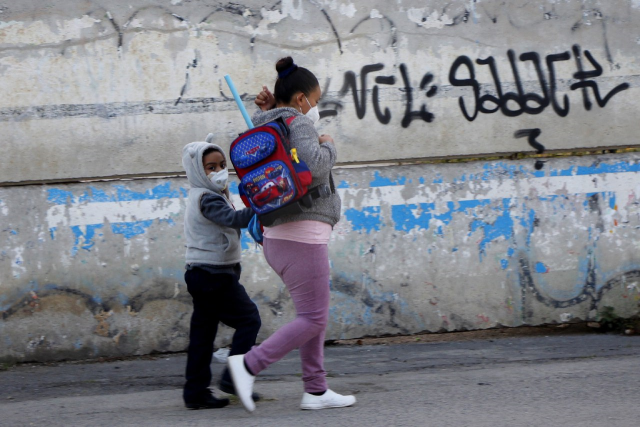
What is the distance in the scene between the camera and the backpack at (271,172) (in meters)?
3.46

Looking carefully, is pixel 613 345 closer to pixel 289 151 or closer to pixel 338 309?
pixel 338 309

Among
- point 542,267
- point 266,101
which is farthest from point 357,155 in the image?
point 266,101

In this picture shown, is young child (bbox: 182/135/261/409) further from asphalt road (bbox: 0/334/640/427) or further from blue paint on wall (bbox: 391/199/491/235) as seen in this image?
blue paint on wall (bbox: 391/199/491/235)

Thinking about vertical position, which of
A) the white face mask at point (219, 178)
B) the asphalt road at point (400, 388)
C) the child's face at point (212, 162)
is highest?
the child's face at point (212, 162)

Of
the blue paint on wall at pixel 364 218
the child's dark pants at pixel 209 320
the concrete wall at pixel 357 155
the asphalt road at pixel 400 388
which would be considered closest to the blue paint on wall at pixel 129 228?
the concrete wall at pixel 357 155

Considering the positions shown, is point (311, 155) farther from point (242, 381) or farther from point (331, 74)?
point (331, 74)

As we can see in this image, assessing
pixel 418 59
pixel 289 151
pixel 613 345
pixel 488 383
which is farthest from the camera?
pixel 418 59

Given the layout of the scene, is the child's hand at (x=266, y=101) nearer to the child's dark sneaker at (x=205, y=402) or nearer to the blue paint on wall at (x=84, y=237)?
the child's dark sneaker at (x=205, y=402)

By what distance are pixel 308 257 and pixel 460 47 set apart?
8.62ft

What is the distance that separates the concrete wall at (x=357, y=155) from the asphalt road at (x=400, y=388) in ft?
1.02

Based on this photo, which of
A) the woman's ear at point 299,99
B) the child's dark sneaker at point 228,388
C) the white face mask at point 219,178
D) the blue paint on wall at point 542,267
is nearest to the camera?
the woman's ear at point 299,99

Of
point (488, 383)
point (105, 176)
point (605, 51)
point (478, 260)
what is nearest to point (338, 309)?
point (478, 260)

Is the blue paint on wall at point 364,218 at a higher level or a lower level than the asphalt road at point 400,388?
higher

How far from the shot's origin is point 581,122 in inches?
223
